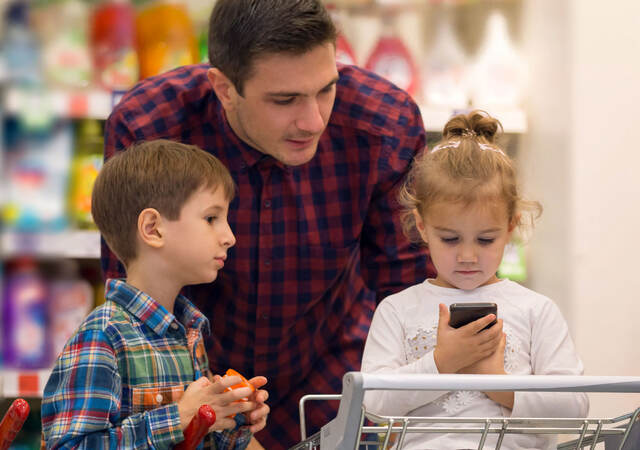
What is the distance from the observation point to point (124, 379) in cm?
125

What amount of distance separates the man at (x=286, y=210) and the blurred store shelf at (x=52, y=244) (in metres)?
0.69

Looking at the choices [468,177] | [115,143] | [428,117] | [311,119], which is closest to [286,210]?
[311,119]

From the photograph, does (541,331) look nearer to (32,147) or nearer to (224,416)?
(224,416)

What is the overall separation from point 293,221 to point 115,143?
38cm

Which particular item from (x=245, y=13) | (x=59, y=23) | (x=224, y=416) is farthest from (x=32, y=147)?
(x=224, y=416)

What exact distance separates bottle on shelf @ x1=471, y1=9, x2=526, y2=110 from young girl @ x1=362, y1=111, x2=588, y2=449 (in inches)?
47.0

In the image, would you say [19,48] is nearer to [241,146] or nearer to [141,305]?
[241,146]

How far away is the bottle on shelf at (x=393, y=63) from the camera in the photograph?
2.67 metres

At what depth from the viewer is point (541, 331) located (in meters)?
1.33

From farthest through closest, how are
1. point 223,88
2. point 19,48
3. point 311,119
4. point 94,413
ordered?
point 19,48 < point 223,88 < point 311,119 < point 94,413

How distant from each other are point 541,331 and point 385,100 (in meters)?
0.64

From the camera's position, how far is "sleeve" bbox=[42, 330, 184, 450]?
3.85 ft

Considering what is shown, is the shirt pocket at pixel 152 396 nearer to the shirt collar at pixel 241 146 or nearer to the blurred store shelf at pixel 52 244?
the shirt collar at pixel 241 146

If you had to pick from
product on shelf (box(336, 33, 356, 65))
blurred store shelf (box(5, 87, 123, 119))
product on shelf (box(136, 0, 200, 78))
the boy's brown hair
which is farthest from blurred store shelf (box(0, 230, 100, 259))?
the boy's brown hair
